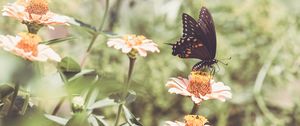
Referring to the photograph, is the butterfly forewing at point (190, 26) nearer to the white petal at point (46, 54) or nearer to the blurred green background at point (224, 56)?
the white petal at point (46, 54)

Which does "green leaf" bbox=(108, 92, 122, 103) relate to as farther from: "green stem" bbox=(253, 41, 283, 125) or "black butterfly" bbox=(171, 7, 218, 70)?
"green stem" bbox=(253, 41, 283, 125)

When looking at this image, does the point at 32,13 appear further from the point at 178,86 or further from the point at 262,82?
the point at 262,82

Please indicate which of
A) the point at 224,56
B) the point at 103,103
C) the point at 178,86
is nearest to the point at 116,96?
the point at 103,103

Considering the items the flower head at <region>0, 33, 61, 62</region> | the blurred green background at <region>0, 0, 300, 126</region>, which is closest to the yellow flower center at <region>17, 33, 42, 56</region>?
the flower head at <region>0, 33, 61, 62</region>

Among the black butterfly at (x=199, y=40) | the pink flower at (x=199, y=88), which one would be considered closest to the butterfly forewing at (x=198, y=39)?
the black butterfly at (x=199, y=40)

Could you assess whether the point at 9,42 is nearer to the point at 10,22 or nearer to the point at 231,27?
the point at 10,22

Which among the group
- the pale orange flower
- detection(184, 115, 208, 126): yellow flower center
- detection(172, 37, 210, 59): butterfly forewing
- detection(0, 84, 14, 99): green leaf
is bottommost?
detection(0, 84, 14, 99): green leaf

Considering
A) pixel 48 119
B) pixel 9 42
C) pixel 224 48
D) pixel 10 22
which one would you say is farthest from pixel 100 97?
pixel 224 48
